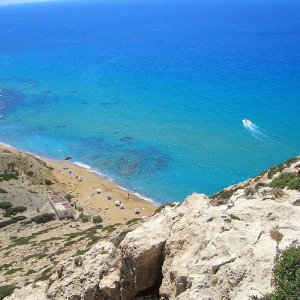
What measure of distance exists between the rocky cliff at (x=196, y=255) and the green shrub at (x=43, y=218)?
25.6 m

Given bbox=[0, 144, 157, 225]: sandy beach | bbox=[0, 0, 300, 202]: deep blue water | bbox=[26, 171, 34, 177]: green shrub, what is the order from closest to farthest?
bbox=[0, 144, 157, 225]: sandy beach
bbox=[26, 171, 34, 177]: green shrub
bbox=[0, 0, 300, 202]: deep blue water

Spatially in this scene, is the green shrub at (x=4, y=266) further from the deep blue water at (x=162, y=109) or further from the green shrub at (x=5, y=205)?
the deep blue water at (x=162, y=109)

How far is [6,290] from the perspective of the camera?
23.6 m

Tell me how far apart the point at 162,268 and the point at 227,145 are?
5946 cm

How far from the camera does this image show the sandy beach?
52.7 meters

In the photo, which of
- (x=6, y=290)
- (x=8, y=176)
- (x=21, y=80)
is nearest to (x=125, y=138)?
(x=8, y=176)

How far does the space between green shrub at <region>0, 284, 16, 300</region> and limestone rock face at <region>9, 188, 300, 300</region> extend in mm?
5306

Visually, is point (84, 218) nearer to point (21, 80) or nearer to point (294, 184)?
point (294, 184)

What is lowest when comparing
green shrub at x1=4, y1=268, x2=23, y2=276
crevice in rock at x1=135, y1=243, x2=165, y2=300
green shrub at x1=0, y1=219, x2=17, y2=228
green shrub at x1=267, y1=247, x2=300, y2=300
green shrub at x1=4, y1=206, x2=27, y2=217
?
green shrub at x1=4, y1=206, x2=27, y2=217

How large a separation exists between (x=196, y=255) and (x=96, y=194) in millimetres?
46095

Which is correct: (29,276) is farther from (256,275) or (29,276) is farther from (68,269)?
(256,275)

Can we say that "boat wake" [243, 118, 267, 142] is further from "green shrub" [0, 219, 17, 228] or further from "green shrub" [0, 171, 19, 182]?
"green shrub" [0, 219, 17, 228]

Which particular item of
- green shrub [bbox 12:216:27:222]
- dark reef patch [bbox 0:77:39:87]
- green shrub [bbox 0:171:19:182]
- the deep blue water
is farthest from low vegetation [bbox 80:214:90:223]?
dark reef patch [bbox 0:77:39:87]

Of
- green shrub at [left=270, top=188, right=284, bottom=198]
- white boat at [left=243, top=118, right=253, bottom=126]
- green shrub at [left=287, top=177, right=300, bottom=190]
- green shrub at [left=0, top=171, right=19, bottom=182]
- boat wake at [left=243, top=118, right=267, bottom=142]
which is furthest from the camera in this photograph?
white boat at [left=243, top=118, right=253, bottom=126]
